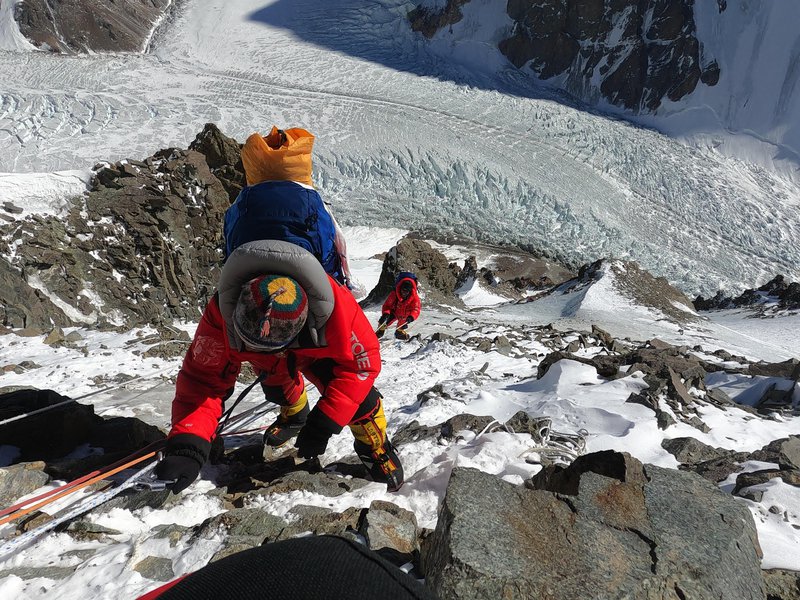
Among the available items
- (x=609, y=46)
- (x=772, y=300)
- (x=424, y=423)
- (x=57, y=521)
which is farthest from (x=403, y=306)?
(x=609, y=46)

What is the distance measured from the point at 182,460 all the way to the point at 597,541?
5.02 ft

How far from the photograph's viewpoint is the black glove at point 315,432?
2.09 metres

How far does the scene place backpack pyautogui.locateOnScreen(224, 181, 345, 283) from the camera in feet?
6.72

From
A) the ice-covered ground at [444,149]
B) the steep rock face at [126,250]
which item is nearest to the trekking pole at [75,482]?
the steep rock face at [126,250]

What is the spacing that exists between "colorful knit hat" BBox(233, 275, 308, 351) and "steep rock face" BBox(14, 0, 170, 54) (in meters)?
33.6

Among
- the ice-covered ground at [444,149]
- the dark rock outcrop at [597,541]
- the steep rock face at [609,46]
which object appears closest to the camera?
the dark rock outcrop at [597,541]

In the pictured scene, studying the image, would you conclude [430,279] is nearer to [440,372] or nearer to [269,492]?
[440,372]

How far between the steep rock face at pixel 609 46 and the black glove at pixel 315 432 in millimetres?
30699

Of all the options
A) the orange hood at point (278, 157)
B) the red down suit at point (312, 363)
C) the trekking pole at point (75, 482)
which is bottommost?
the trekking pole at point (75, 482)

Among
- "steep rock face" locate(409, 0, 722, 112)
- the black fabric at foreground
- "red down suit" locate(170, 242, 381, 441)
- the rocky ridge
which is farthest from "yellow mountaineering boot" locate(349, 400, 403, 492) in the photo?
"steep rock face" locate(409, 0, 722, 112)

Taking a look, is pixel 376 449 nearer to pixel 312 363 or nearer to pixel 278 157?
pixel 312 363

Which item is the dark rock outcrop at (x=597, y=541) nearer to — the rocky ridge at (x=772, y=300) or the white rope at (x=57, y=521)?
the white rope at (x=57, y=521)

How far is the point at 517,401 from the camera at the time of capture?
11.4 ft

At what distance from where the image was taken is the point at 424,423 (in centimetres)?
317
